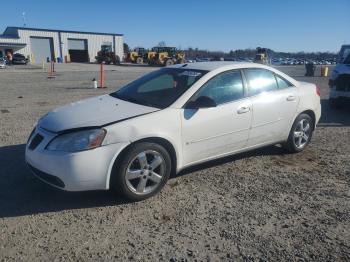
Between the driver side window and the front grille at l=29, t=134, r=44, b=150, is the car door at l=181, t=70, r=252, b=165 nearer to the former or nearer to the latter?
the driver side window

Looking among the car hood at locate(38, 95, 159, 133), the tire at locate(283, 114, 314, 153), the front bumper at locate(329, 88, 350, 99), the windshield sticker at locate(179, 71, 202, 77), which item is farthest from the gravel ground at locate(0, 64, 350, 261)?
the front bumper at locate(329, 88, 350, 99)

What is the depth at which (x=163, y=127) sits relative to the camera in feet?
12.9

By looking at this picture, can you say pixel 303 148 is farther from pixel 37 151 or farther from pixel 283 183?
pixel 37 151

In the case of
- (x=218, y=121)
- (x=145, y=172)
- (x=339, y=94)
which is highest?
(x=218, y=121)

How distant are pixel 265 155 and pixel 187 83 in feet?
6.58

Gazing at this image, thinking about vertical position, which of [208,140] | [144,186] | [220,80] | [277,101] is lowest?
[144,186]

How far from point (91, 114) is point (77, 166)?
765mm

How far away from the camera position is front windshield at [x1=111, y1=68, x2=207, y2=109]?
14.3ft

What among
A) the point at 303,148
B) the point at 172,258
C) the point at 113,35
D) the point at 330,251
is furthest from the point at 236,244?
the point at 113,35

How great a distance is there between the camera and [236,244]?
3.12 meters

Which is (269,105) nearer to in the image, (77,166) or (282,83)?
(282,83)

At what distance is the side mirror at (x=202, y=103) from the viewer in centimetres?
416

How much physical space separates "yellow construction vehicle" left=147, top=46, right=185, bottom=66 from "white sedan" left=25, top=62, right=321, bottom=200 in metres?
36.3

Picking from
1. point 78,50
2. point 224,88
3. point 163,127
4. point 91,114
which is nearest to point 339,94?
point 224,88
